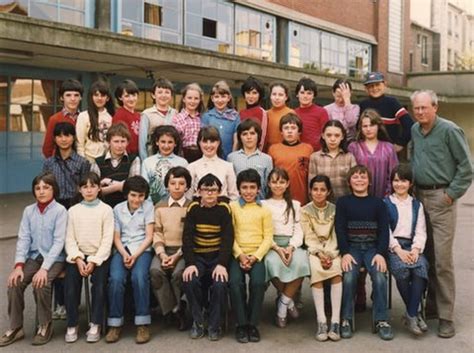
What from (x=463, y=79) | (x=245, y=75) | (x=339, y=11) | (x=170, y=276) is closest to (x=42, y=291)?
(x=170, y=276)

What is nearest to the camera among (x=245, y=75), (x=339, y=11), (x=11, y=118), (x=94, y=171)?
(x=94, y=171)

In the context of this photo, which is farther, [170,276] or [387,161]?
[387,161]

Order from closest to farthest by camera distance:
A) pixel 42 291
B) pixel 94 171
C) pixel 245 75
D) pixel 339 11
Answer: pixel 42 291, pixel 94 171, pixel 245 75, pixel 339 11

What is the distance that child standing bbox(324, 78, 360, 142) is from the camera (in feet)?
19.6

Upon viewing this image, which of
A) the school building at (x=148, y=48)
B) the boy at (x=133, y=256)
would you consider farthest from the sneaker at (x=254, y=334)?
the school building at (x=148, y=48)

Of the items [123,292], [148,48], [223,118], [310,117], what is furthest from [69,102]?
[148,48]

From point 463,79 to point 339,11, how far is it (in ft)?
24.9

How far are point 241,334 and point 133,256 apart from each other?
114 centimetres

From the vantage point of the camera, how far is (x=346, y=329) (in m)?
4.79

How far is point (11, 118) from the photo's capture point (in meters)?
15.1

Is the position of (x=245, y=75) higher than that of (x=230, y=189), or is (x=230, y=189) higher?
(x=245, y=75)

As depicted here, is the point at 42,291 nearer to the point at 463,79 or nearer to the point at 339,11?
the point at 339,11

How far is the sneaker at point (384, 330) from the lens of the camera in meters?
4.72

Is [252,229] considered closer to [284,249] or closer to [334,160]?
[284,249]
